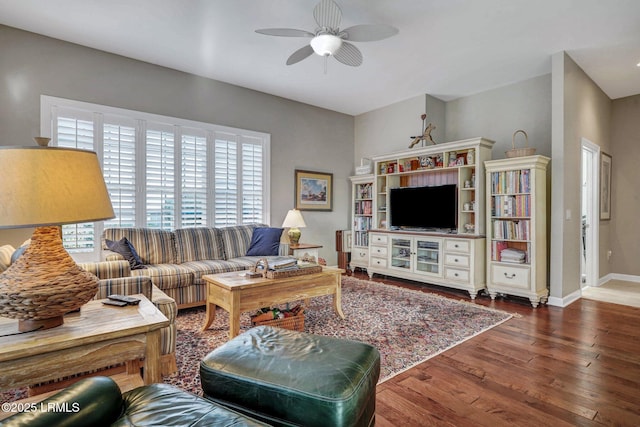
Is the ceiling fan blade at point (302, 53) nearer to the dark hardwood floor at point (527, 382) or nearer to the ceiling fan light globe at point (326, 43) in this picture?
the ceiling fan light globe at point (326, 43)

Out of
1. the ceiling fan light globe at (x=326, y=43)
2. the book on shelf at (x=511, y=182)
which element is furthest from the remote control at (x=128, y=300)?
the book on shelf at (x=511, y=182)

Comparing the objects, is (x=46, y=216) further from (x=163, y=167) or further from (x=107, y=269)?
(x=163, y=167)

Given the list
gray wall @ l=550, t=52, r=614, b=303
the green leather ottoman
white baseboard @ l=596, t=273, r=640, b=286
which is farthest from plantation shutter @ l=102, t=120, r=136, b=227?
white baseboard @ l=596, t=273, r=640, b=286

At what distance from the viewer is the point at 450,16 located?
3.10 m

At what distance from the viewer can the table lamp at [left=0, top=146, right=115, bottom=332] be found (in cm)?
109

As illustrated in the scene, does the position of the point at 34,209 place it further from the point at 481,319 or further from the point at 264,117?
the point at 264,117

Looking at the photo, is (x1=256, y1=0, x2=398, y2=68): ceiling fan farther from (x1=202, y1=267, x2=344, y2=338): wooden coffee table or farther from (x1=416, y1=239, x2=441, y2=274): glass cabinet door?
Result: (x1=416, y1=239, x2=441, y2=274): glass cabinet door

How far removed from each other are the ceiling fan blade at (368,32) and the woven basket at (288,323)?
7.95 feet

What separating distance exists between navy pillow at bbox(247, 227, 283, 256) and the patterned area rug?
946 millimetres

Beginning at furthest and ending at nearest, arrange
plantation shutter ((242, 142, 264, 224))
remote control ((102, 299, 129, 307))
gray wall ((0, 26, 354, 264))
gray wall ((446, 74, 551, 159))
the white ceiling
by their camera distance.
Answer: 1. plantation shutter ((242, 142, 264, 224))
2. gray wall ((446, 74, 551, 159))
3. gray wall ((0, 26, 354, 264))
4. the white ceiling
5. remote control ((102, 299, 129, 307))

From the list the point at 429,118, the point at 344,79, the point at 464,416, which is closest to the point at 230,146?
the point at 344,79

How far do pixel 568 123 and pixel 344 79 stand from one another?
2764 mm

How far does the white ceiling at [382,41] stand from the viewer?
2963 millimetres

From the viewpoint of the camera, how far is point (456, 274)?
14.2 ft
